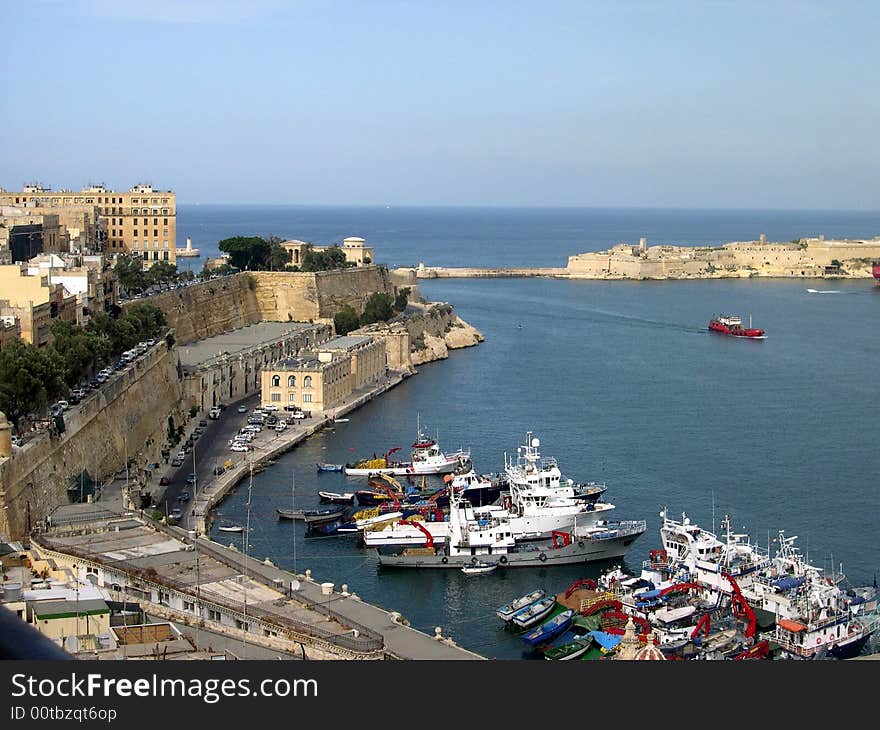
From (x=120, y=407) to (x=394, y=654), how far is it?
311 inches

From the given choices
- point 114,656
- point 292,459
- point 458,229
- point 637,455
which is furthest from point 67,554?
point 458,229

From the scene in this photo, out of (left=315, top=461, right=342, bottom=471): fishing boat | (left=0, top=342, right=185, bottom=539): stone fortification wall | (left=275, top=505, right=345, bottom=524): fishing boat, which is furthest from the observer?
(left=315, top=461, right=342, bottom=471): fishing boat

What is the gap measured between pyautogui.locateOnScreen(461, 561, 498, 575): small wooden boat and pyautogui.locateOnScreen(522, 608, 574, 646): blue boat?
202 centimetres

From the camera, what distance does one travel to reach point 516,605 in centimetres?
1222

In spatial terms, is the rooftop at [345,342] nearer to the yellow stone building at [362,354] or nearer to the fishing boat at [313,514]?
the yellow stone building at [362,354]

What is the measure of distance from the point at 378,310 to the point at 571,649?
2012cm

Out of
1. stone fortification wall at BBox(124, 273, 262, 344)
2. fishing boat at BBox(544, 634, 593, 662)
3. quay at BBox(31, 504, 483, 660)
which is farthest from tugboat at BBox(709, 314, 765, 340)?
quay at BBox(31, 504, 483, 660)

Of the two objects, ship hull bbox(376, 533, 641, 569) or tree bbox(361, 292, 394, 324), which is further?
tree bbox(361, 292, 394, 324)

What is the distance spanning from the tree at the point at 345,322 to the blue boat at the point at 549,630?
1848cm

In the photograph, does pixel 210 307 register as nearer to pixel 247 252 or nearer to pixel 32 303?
pixel 247 252

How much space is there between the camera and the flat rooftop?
931 inches

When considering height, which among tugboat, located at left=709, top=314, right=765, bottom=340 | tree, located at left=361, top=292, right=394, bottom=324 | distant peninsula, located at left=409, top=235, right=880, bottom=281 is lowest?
tugboat, located at left=709, top=314, right=765, bottom=340

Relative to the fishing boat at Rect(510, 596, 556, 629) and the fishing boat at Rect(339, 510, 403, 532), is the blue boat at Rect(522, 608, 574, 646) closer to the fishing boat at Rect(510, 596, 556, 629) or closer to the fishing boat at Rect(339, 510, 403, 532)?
the fishing boat at Rect(510, 596, 556, 629)

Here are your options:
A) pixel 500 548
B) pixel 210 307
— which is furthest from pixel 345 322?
pixel 500 548
